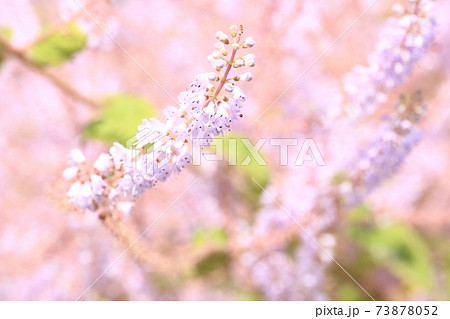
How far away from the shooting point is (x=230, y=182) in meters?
1.96

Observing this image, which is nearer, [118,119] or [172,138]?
[172,138]

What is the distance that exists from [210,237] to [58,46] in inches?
34.2

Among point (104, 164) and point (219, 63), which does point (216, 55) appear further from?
point (104, 164)

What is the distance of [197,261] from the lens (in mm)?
1839

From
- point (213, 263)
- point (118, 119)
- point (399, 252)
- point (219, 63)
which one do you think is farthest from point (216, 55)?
point (399, 252)

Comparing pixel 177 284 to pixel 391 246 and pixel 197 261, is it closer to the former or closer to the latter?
pixel 197 261

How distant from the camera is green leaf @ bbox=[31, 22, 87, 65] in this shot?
160cm

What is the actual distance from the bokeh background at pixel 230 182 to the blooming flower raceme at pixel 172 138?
0.10m

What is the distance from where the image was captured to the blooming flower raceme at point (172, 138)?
0.97m

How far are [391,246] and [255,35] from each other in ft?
2.97

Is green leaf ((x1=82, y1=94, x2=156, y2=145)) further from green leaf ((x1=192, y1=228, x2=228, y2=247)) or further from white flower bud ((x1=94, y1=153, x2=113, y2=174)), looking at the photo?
A: green leaf ((x1=192, y1=228, x2=228, y2=247))

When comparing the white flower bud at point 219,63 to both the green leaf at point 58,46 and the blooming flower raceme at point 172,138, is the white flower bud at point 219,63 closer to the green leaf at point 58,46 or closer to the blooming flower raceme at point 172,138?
the blooming flower raceme at point 172,138

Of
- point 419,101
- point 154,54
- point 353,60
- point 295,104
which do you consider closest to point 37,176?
point 154,54

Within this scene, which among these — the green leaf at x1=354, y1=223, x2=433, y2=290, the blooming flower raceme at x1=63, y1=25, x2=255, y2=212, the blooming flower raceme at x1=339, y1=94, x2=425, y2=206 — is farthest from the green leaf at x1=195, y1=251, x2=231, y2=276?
the blooming flower raceme at x1=63, y1=25, x2=255, y2=212
